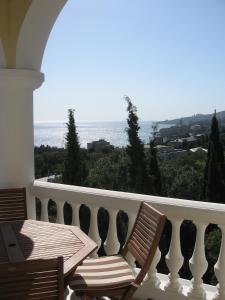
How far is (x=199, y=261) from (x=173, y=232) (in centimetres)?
29

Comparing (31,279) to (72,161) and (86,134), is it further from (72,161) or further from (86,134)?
(86,134)

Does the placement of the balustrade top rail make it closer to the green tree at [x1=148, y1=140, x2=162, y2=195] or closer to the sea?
the sea

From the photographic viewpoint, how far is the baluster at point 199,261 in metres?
2.83

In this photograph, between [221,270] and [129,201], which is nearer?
[221,270]

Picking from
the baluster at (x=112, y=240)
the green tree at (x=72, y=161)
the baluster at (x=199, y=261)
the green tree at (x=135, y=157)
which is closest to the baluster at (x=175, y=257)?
the baluster at (x=199, y=261)

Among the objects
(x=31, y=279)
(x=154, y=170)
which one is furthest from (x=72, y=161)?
(x=31, y=279)

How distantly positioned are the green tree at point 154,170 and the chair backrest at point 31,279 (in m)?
24.7

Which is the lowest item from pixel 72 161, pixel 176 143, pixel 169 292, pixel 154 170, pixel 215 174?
pixel 215 174

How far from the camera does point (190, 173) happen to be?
27.2m

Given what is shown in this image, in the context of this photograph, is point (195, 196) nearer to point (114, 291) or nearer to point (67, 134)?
point (67, 134)

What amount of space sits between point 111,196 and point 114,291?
0.95 meters

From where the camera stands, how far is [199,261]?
2852 millimetres

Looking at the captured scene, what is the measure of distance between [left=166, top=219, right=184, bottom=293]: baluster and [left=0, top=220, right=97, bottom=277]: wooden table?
0.74 meters

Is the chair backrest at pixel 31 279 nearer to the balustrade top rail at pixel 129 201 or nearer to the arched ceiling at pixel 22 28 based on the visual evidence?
the balustrade top rail at pixel 129 201
